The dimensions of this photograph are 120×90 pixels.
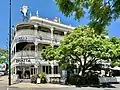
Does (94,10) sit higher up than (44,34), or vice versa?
(44,34)

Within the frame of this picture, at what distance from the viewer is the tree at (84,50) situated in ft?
115

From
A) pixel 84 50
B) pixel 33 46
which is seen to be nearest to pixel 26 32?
pixel 33 46

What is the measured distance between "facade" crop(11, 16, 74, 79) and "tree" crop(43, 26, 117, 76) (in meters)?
8.39

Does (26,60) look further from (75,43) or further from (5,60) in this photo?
(5,60)

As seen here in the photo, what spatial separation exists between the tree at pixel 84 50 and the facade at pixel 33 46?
839cm

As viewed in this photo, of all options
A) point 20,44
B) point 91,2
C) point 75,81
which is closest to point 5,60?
point 20,44

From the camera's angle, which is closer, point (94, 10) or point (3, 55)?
point (94, 10)

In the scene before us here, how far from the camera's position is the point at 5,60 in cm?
7675

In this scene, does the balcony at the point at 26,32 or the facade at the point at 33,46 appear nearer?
the facade at the point at 33,46

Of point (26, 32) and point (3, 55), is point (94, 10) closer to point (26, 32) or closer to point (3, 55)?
point (26, 32)

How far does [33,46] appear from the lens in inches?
1886

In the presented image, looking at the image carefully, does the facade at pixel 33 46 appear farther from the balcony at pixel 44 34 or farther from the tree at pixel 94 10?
the tree at pixel 94 10

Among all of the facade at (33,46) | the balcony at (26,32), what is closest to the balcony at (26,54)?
the facade at (33,46)

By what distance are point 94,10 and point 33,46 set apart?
136ft
